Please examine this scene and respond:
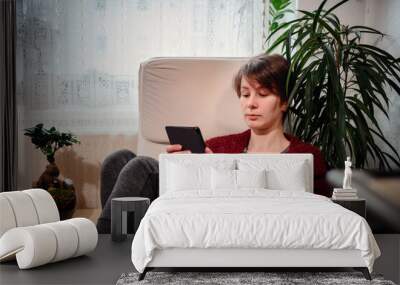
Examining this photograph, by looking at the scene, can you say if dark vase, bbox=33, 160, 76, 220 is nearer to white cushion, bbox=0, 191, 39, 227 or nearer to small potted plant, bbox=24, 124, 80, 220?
small potted plant, bbox=24, 124, 80, 220

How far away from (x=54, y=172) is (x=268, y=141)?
1965 millimetres

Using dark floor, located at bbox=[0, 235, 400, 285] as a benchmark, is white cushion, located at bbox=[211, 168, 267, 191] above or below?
above

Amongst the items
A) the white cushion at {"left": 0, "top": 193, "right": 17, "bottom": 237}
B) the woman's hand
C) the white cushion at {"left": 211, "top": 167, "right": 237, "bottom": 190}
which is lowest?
the white cushion at {"left": 0, "top": 193, "right": 17, "bottom": 237}

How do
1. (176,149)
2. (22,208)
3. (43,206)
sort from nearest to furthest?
(22,208)
(43,206)
(176,149)

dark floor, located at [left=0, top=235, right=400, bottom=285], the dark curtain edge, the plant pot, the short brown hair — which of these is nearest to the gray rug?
dark floor, located at [left=0, top=235, right=400, bottom=285]

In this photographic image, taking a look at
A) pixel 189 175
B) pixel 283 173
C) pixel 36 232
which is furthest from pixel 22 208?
pixel 283 173

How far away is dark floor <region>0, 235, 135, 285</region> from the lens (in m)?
3.58

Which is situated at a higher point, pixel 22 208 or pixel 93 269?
pixel 22 208

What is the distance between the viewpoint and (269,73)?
5297 mm

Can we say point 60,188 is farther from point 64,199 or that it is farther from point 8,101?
point 8,101

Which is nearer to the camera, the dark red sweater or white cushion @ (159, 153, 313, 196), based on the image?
white cushion @ (159, 153, 313, 196)

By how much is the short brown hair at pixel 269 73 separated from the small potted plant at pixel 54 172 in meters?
1.68

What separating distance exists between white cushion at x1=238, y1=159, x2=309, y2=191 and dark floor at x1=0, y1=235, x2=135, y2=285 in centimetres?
98

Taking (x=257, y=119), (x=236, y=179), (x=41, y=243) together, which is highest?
(x=257, y=119)
